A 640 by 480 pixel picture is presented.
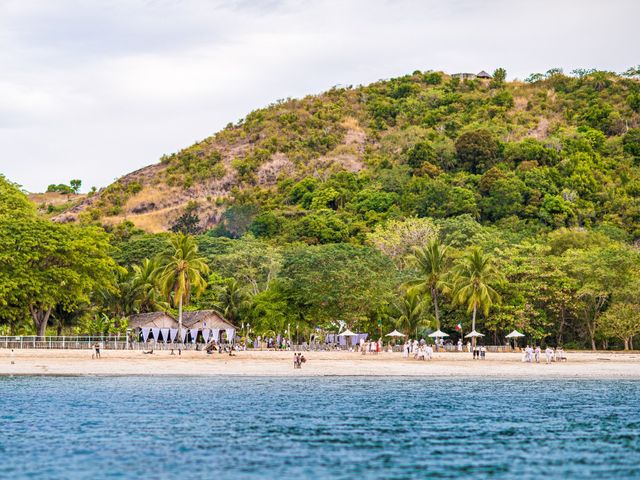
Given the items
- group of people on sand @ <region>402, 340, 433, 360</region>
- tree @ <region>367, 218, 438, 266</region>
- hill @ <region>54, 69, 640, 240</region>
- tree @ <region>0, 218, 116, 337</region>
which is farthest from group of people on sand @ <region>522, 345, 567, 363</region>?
hill @ <region>54, 69, 640, 240</region>

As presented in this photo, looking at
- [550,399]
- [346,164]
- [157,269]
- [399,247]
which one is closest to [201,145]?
[346,164]

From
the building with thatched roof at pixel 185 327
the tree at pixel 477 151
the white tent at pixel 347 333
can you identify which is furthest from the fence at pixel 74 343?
the tree at pixel 477 151

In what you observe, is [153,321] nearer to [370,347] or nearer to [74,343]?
[74,343]

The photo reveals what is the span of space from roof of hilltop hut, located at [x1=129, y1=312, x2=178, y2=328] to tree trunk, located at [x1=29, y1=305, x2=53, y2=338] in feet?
25.8

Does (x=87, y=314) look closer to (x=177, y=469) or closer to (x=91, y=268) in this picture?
(x=91, y=268)

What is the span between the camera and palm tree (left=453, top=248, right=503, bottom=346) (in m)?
66.2

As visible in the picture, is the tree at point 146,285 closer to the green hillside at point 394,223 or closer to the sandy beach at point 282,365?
the green hillside at point 394,223

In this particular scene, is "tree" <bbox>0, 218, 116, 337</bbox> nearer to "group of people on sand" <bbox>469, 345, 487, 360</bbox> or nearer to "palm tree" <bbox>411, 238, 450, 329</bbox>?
"palm tree" <bbox>411, 238, 450, 329</bbox>

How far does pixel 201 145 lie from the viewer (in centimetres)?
19362

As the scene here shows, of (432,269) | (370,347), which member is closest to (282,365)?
(370,347)

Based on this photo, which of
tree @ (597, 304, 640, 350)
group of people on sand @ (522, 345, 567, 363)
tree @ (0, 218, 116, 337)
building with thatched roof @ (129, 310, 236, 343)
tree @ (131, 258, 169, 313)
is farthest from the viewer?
tree @ (131, 258, 169, 313)

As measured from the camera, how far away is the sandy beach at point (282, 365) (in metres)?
50.6

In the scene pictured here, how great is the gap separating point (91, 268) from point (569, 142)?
97784 mm

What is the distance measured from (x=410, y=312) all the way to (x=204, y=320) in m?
16.9
